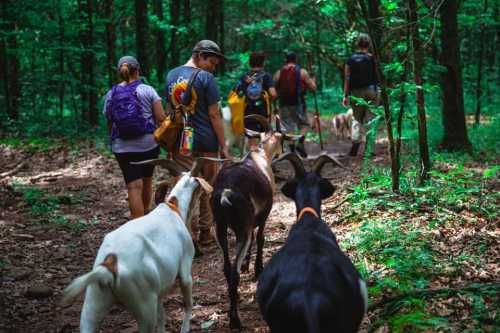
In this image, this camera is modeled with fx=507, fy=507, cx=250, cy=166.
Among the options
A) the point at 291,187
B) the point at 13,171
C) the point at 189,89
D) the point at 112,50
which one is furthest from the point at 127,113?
the point at 112,50

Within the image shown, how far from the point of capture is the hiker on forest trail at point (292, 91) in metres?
11.6

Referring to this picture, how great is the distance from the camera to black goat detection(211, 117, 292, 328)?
505cm

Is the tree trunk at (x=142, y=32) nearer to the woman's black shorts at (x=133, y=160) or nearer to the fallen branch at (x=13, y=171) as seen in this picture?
the fallen branch at (x=13, y=171)

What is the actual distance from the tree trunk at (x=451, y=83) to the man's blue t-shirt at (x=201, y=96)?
543cm

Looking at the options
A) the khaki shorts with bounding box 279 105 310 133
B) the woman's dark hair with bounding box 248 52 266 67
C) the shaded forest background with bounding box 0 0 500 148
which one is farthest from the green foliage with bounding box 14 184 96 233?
Result: the shaded forest background with bounding box 0 0 500 148

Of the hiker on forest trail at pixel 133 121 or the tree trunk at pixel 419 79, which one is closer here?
the hiker on forest trail at pixel 133 121

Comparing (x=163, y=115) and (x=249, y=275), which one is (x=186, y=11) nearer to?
(x=163, y=115)

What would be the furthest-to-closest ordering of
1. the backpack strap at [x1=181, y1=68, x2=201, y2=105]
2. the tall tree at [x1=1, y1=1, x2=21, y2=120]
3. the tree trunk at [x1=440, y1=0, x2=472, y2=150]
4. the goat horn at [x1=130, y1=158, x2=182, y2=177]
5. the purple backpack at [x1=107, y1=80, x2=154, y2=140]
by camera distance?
the tall tree at [x1=1, y1=1, x2=21, y2=120], the tree trunk at [x1=440, y1=0, x2=472, y2=150], the backpack strap at [x1=181, y1=68, x2=201, y2=105], the purple backpack at [x1=107, y1=80, x2=154, y2=140], the goat horn at [x1=130, y1=158, x2=182, y2=177]

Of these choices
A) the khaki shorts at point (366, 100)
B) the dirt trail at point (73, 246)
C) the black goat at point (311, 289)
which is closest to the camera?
the black goat at point (311, 289)

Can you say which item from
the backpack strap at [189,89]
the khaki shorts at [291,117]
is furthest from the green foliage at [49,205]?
the khaki shorts at [291,117]

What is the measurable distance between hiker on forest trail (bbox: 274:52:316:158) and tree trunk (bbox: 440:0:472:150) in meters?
3.03

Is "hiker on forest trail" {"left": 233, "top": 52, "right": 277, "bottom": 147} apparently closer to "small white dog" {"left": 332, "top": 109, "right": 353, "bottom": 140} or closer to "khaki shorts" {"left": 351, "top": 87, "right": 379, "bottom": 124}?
"khaki shorts" {"left": 351, "top": 87, "right": 379, "bottom": 124}

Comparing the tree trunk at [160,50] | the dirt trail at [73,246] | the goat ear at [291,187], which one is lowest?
the dirt trail at [73,246]

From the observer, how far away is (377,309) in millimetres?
4422
